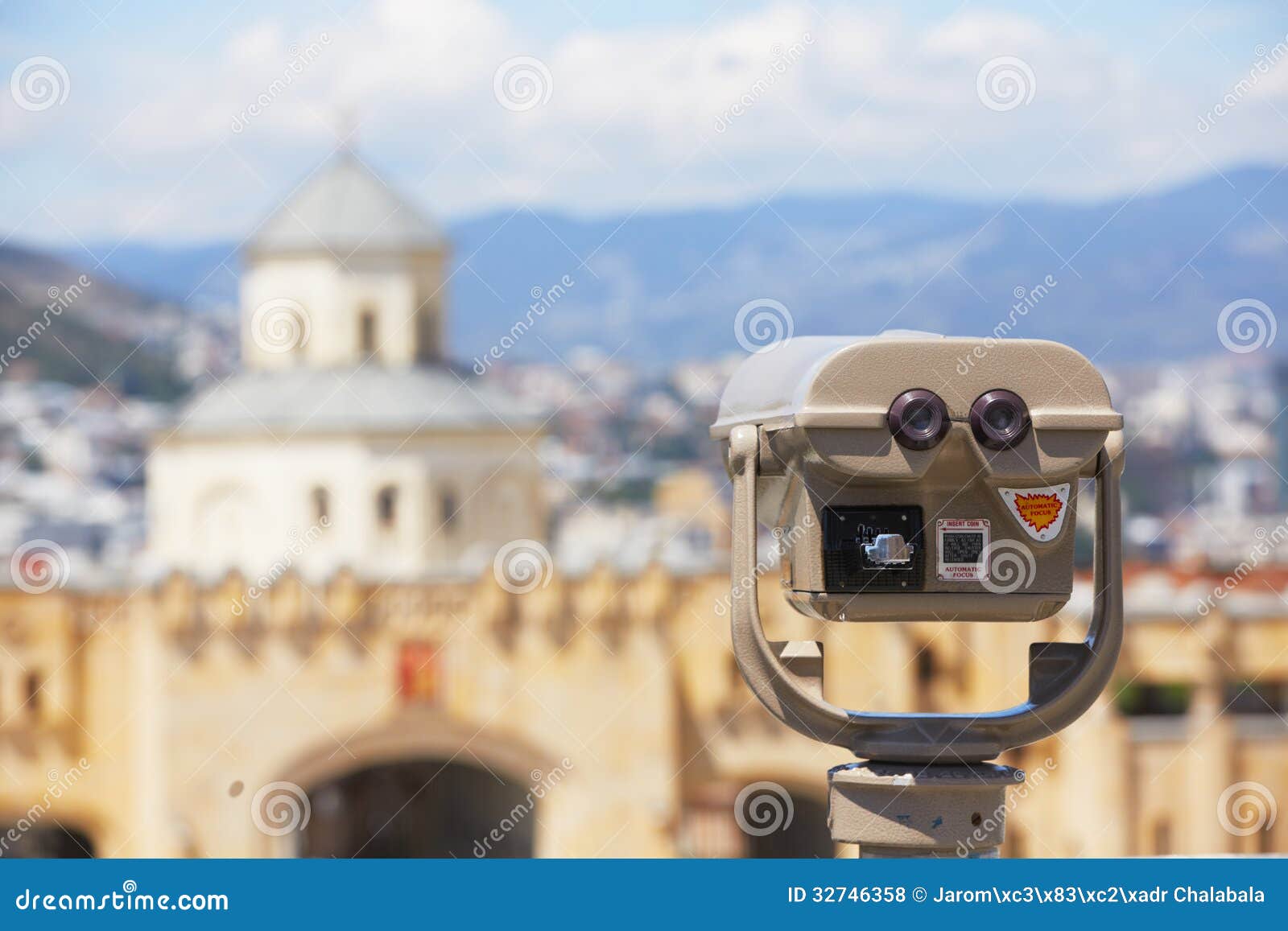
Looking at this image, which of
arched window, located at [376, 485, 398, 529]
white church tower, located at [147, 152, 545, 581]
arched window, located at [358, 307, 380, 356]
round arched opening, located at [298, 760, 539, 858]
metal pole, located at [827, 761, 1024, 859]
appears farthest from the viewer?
arched window, located at [358, 307, 380, 356]

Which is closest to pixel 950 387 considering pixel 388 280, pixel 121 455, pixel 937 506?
pixel 937 506

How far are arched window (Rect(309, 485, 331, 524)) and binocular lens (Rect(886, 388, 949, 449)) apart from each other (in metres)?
42.8

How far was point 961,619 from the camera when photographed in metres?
3.55

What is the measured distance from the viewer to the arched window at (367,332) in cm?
4912

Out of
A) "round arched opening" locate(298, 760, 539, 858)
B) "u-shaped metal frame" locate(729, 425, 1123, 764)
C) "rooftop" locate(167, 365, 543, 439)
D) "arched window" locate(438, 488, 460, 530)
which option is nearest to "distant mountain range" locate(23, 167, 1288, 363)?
"rooftop" locate(167, 365, 543, 439)

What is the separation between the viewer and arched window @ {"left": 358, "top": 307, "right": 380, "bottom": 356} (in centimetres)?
4912

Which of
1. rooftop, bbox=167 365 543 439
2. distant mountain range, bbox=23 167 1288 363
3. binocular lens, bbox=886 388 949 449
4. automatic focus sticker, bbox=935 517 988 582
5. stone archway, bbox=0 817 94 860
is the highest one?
distant mountain range, bbox=23 167 1288 363

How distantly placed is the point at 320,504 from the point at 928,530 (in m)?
42.8

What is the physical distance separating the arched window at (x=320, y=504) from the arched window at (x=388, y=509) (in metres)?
1.19

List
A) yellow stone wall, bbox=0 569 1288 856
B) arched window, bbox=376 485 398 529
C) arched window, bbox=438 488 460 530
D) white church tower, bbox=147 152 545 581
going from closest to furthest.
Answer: yellow stone wall, bbox=0 569 1288 856
white church tower, bbox=147 152 545 581
arched window, bbox=376 485 398 529
arched window, bbox=438 488 460 530

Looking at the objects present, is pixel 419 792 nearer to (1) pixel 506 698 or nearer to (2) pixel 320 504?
(1) pixel 506 698

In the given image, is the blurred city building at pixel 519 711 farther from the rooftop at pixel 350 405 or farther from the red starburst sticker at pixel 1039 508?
the red starburst sticker at pixel 1039 508

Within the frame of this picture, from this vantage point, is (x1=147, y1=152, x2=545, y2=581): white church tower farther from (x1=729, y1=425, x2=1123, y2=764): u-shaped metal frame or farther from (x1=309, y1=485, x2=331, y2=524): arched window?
(x1=729, y1=425, x2=1123, y2=764): u-shaped metal frame

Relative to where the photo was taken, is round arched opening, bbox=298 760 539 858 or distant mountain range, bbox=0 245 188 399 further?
distant mountain range, bbox=0 245 188 399
